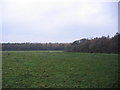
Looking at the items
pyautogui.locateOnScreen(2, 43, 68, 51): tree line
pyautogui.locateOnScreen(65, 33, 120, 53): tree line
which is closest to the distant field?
pyautogui.locateOnScreen(65, 33, 120, 53): tree line

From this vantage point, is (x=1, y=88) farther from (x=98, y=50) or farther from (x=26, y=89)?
(x=98, y=50)

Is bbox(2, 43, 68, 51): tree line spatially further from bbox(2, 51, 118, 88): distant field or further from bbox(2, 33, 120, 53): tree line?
bbox(2, 51, 118, 88): distant field

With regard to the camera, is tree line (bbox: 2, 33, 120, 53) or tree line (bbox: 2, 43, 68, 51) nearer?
tree line (bbox: 2, 33, 120, 53)

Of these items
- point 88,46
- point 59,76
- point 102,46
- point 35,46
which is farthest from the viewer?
point 35,46

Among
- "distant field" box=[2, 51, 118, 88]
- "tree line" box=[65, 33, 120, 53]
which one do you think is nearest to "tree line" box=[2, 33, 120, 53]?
"tree line" box=[65, 33, 120, 53]

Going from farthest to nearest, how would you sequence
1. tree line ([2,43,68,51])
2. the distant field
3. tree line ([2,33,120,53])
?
tree line ([2,43,68,51]) → tree line ([2,33,120,53]) → the distant field

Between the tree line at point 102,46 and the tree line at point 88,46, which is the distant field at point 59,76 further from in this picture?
the tree line at point 102,46

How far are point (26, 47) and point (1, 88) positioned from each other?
73.6 m

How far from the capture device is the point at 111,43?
68.1 meters

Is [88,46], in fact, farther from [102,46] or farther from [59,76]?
[59,76]

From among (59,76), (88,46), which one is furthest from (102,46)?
(59,76)

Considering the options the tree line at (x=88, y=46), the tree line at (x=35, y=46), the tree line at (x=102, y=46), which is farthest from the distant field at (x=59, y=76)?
the tree line at (x=35, y=46)

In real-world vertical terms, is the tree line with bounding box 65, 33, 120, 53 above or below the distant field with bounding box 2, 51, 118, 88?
above

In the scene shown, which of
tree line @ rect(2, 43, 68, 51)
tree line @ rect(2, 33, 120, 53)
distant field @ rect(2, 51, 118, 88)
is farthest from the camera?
tree line @ rect(2, 43, 68, 51)
